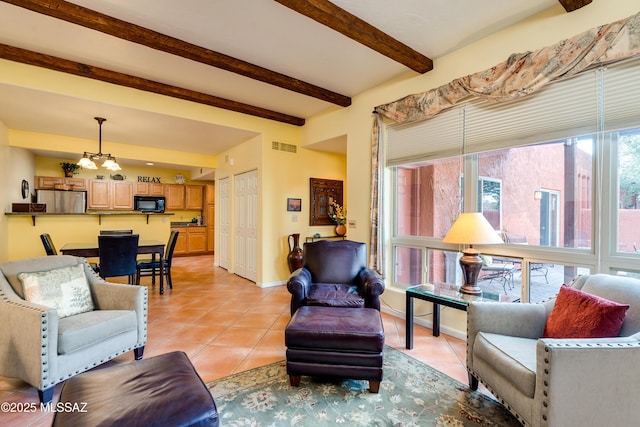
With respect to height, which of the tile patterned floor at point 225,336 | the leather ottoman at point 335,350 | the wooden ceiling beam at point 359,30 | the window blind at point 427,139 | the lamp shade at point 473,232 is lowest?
the tile patterned floor at point 225,336

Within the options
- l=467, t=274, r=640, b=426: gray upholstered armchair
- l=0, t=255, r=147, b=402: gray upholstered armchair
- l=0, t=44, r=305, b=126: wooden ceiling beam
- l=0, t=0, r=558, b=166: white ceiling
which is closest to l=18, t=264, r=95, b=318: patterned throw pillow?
l=0, t=255, r=147, b=402: gray upholstered armchair

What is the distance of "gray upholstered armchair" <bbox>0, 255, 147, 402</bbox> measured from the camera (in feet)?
5.95

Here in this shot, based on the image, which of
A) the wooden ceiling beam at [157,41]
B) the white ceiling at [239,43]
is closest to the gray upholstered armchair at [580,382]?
the white ceiling at [239,43]

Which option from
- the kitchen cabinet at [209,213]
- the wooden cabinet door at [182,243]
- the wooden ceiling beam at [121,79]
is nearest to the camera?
the wooden ceiling beam at [121,79]

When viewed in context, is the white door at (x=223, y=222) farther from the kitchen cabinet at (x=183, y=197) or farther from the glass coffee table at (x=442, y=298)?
the glass coffee table at (x=442, y=298)

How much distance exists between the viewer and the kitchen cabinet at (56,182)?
639 cm

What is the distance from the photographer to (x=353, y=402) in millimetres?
1890

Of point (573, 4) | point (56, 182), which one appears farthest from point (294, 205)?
point (56, 182)

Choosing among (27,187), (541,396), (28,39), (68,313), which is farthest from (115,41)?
(27,187)

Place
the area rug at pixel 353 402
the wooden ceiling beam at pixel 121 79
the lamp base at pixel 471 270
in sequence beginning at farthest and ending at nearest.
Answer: the wooden ceiling beam at pixel 121 79, the lamp base at pixel 471 270, the area rug at pixel 353 402

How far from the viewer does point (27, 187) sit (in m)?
5.68

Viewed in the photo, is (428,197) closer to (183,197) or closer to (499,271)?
(499,271)

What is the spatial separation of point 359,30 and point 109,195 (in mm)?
7479

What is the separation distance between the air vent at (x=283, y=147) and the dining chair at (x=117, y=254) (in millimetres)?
2518
